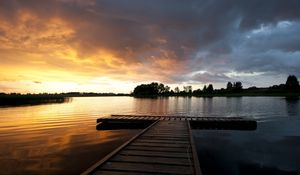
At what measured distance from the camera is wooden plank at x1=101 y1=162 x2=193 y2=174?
6.90 m

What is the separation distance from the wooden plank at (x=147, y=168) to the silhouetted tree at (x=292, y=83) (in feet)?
613

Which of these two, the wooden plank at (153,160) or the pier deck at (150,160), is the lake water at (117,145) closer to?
the pier deck at (150,160)

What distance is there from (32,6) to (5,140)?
461 inches

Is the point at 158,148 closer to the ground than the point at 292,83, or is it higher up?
closer to the ground

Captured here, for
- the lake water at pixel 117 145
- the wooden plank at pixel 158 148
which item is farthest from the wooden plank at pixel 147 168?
the lake water at pixel 117 145

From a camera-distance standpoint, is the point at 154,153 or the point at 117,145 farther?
the point at 117,145

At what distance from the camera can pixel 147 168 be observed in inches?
282

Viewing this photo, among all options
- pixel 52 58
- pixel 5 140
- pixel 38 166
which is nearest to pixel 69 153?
pixel 38 166

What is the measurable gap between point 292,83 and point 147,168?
191 metres

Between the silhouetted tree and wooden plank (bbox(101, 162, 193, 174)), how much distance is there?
7361 inches

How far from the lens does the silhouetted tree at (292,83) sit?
164 meters

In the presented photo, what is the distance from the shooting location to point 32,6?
20.1 meters

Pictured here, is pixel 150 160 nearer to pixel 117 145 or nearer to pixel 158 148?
pixel 158 148

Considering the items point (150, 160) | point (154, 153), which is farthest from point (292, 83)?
point (150, 160)
